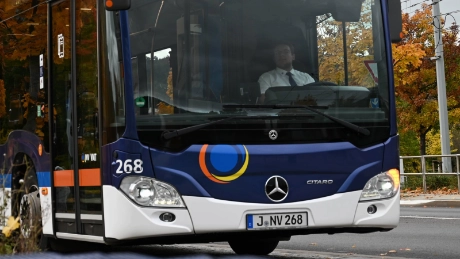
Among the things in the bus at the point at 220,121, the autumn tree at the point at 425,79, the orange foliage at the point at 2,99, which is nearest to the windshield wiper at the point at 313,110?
the bus at the point at 220,121

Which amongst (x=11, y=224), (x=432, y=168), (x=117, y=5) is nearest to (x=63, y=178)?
(x=117, y=5)

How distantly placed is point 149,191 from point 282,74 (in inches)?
66.7

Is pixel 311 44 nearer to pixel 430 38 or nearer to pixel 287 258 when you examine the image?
pixel 287 258

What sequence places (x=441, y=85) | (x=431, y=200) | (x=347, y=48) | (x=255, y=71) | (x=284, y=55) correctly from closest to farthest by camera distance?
(x=255, y=71) < (x=284, y=55) < (x=347, y=48) < (x=431, y=200) < (x=441, y=85)

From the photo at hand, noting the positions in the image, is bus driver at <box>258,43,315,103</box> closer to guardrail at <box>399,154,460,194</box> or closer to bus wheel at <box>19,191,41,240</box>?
bus wheel at <box>19,191,41,240</box>

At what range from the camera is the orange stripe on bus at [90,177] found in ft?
30.7

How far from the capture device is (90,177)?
9.53 meters

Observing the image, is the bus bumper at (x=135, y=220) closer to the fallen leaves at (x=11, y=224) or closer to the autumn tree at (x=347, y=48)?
the autumn tree at (x=347, y=48)

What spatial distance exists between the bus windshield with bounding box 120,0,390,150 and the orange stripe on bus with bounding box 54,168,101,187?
0.67 m

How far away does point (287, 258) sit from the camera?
11.3 m

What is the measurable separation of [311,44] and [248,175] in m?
1.45

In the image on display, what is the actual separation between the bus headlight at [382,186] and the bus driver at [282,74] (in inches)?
45.5

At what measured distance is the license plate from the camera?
925cm

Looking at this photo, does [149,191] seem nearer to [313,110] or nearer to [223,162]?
[223,162]
